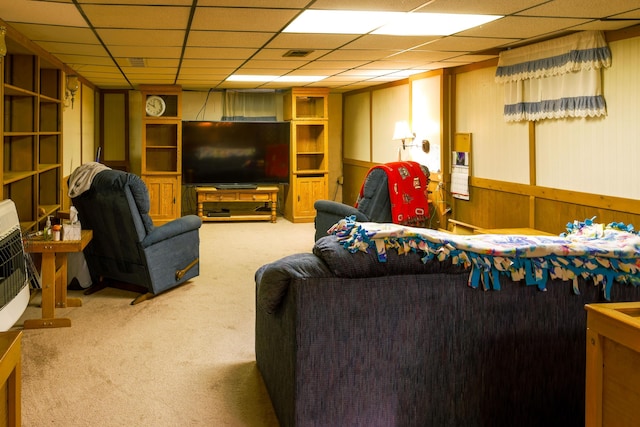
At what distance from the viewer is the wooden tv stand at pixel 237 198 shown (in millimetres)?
9844

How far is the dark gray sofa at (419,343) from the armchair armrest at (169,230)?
8.30 feet

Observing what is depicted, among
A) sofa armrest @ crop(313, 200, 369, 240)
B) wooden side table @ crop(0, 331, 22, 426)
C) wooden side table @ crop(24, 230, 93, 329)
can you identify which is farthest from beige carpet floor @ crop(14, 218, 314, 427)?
wooden side table @ crop(0, 331, 22, 426)

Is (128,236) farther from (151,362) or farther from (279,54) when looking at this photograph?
(279,54)

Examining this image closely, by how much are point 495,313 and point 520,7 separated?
2.21 metres

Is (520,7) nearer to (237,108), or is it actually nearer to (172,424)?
(172,424)

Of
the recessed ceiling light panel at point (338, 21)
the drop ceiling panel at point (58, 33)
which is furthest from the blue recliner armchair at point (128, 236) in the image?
the recessed ceiling light panel at point (338, 21)

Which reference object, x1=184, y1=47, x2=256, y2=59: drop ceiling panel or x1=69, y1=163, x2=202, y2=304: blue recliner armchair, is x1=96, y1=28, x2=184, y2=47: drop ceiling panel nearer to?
→ x1=184, y1=47, x2=256, y2=59: drop ceiling panel

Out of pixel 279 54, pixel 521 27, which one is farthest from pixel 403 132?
pixel 521 27

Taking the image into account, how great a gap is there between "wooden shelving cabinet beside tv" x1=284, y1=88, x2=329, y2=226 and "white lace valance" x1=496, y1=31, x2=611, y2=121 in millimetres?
4282

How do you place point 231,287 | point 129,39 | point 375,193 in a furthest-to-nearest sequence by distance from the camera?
point 375,193, point 231,287, point 129,39

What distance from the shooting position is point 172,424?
294 cm

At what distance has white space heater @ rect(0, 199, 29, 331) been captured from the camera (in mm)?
3844

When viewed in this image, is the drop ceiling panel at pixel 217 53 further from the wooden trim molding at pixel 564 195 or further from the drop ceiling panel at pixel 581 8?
the wooden trim molding at pixel 564 195

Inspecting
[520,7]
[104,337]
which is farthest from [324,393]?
[520,7]
